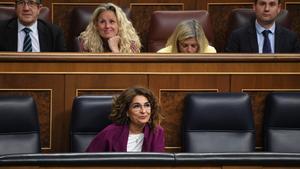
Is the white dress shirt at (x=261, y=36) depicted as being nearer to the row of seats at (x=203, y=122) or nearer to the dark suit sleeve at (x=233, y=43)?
the dark suit sleeve at (x=233, y=43)

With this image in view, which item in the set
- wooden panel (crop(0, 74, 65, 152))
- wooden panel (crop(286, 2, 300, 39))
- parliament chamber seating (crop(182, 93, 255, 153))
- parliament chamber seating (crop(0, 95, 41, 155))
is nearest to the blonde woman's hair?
parliament chamber seating (crop(182, 93, 255, 153))

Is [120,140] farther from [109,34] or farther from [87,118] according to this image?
[109,34]

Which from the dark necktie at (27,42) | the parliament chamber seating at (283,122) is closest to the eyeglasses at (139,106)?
A: the parliament chamber seating at (283,122)

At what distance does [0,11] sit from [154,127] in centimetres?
97

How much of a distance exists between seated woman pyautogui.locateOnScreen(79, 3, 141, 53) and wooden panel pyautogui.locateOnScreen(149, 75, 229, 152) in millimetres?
331

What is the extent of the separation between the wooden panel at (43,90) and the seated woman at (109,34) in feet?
1.10

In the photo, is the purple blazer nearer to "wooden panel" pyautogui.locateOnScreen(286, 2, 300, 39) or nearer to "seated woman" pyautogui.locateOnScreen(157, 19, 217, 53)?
"seated woman" pyautogui.locateOnScreen(157, 19, 217, 53)

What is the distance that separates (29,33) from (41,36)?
0.14 feet

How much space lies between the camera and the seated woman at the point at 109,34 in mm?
2402

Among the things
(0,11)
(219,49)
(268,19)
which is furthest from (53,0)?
(268,19)

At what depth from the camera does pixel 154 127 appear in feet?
6.27

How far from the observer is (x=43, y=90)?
81.8 inches

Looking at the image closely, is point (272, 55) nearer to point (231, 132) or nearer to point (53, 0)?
point (231, 132)

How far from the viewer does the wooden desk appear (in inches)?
81.8
